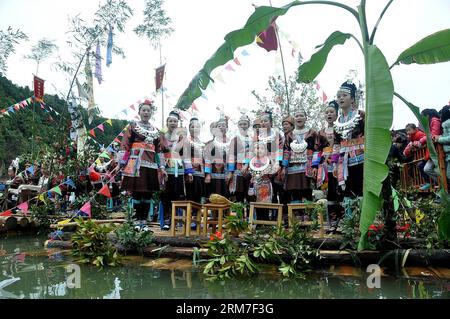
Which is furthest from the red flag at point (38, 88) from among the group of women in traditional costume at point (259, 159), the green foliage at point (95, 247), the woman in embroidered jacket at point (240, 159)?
the green foliage at point (95, 247)

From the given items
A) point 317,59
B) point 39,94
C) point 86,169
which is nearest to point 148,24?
point 39,94

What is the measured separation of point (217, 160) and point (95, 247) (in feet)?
9.08

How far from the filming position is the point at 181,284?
3.29 metres

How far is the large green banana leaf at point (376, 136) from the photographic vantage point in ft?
7.63

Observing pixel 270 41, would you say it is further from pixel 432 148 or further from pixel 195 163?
pixel 432 148

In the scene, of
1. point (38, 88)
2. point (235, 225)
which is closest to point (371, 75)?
point (235, 225)

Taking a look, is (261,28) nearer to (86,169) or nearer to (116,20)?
(86,169)

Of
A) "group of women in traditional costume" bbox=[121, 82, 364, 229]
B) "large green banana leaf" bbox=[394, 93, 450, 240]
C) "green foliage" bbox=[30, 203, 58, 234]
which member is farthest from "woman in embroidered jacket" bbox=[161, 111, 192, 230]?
"large green banana leaf" bbox=[394, 93, 450, 240]

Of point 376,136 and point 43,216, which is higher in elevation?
point 376,136

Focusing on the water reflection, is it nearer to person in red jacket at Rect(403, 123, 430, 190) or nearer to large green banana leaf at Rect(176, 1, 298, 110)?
large green banana leaf at Rect(176, 1, 298, 110)

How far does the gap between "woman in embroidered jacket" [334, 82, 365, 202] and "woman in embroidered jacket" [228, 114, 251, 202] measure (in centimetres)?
160

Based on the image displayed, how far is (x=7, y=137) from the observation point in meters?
17.1

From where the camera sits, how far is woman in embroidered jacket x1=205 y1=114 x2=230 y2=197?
247 inches
